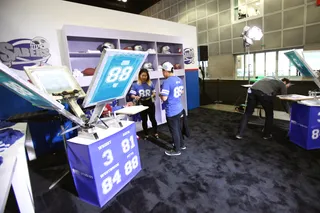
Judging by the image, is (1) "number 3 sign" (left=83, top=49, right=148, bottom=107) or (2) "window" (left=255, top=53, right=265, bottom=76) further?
(2) "window" (left=255, top=53, right=265, bottom=76)

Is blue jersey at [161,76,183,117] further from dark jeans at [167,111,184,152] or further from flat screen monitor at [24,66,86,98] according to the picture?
flat screen monitor at [24,66,86,98]

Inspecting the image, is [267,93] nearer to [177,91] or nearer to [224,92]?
[177,91]

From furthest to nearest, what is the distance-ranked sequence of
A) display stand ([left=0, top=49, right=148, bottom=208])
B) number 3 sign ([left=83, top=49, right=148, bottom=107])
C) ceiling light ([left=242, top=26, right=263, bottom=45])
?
ceiling light ([left=242, top=26, right=263, bottom=45]) < display stand ([left=0, top=49, right=148, bottom=208]) < number 3 sign ([left=83, top=49, right=148, bottom=107])

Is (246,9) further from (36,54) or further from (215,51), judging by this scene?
(36,54)

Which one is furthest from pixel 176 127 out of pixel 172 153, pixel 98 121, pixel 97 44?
pixel 97 44

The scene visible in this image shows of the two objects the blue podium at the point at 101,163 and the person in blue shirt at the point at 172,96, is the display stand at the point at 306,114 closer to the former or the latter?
the person in blue shirt at the point at 172,96

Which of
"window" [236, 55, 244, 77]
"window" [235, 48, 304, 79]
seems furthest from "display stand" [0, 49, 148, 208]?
"window" [236, 55, 244, 77]

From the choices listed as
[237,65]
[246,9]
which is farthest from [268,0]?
[237,65]

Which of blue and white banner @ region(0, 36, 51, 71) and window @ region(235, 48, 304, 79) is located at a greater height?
blue and white banner @ region(0, 36, 51, 71)

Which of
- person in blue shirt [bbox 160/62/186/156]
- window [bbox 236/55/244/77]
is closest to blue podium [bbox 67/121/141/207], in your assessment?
person in blue shirt [bbox 160/62/186/156]

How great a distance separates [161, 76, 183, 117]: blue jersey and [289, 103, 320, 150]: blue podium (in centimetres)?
192

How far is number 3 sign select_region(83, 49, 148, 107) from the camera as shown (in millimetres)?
1400

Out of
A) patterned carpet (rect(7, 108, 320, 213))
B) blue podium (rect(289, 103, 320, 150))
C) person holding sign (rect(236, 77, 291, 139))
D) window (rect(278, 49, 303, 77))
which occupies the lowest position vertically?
patterned carpet (rect(7, 108, 320, 213))

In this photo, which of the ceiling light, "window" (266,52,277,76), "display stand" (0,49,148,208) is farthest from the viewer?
"window" (266,52,277,76)
